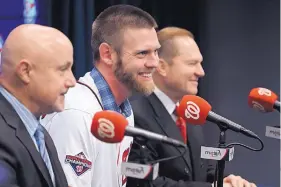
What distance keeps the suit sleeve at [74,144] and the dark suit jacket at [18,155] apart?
237 millimetres

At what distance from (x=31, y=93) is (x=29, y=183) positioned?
9.4 inches

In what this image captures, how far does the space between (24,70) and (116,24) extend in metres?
0.60

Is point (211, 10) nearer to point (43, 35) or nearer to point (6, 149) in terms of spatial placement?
point (43, 35)

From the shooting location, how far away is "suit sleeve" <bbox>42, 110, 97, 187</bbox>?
163 centimetres

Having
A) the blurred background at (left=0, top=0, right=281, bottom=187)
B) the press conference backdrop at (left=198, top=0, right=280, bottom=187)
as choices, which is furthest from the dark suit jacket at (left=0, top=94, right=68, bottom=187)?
the press conference backdrop at (left=198, top=0, right=280, bottom=187)

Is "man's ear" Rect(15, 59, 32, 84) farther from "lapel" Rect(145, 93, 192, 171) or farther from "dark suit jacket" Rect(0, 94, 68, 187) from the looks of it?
"lapel" Rect(145, 93, 192, 171)

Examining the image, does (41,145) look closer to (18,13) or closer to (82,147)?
(82,147)

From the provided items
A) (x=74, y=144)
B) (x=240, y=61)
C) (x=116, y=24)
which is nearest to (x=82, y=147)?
(x=74, y=144)

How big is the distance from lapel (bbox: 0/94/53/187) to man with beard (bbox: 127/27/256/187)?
0.56 metres

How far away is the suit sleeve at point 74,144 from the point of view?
1.63m

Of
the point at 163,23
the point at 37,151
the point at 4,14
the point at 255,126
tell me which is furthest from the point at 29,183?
the point at 255,126

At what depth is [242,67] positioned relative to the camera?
3.94 meters

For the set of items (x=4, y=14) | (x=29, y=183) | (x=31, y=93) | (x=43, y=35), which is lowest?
(x=29, y=183)

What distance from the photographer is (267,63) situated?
388 cm
